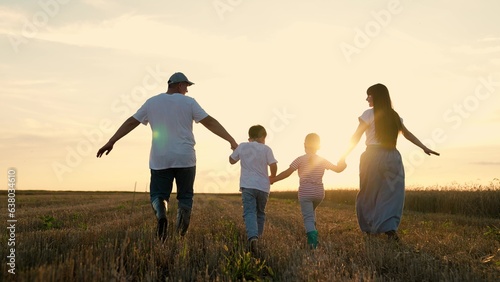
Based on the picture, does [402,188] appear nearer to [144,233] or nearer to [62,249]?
[144,233]

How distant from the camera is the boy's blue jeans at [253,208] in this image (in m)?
7.16

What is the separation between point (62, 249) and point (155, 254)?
1278 millimetres

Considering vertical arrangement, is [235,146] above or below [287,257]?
above

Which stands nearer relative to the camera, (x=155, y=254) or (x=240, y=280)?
(x=240, y=280)

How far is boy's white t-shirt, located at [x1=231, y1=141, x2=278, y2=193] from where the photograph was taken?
302 inches

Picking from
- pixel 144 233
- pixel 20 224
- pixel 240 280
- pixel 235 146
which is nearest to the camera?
pixel 240 280

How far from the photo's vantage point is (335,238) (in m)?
8.25

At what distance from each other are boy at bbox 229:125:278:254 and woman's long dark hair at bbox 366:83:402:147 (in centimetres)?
188

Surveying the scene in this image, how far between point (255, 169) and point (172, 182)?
4.29 feet

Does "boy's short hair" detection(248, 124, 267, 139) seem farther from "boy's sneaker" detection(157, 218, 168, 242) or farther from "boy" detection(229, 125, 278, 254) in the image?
"boy's sneaker" detection(157, 218, 168, 242)

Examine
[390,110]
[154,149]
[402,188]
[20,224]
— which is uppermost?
[390,110]

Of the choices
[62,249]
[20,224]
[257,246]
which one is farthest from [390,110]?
[20,224]

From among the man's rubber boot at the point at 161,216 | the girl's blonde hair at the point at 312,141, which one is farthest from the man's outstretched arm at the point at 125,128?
the girl's blonde hair at the point at 312,141

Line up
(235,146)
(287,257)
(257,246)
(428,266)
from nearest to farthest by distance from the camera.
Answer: (428,266)
(287,257)
(257,246)
(235,146)
